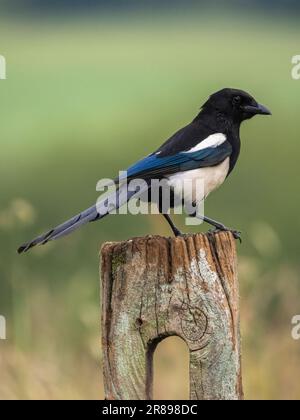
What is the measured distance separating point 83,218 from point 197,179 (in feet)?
3.03

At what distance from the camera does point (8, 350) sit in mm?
5262

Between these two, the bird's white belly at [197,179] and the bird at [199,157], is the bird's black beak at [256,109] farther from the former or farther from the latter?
the bird's white belly at [197,179]

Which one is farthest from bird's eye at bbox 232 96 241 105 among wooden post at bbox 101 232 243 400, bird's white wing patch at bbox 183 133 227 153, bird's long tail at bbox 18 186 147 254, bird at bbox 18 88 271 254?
wooden post at bbox 101 232 243 400

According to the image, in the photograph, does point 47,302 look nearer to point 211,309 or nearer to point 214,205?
point 214,205

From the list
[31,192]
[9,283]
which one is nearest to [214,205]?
[31,192]

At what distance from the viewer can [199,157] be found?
16.0 ft

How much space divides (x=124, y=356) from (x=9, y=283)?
2.51 metres

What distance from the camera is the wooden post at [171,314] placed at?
364cm

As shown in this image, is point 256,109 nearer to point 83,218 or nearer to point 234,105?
point 234,105

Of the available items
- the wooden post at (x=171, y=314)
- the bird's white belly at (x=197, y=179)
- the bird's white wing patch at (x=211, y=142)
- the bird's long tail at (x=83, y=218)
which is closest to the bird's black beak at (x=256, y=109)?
Result: the bird's white wing patch at (x=211, y=142)

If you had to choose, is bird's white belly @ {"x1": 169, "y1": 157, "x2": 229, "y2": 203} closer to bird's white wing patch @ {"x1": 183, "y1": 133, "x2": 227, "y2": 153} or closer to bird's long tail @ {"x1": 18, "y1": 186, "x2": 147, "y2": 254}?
bird's white wing patch @ {"x1": 183, "y1": 133, "x2": 227, "y2": 153}

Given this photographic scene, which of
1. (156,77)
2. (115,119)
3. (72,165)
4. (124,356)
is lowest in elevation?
(124,356)

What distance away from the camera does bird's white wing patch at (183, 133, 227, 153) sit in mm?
4879

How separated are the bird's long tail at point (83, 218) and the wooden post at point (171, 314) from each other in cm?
35
